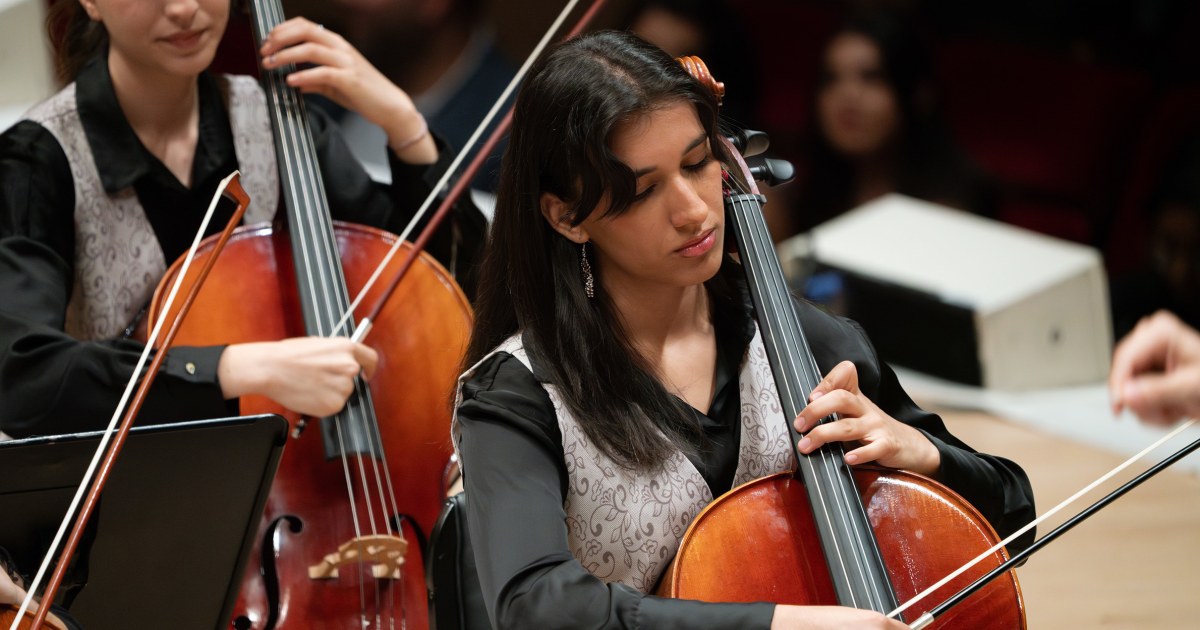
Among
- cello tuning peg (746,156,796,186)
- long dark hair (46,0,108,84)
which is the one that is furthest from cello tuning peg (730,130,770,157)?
long dark hair (46,0,108,84)

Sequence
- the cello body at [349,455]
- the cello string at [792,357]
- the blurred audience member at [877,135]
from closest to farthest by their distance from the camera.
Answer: the cello string at [792,357], the cello body at [349,455], the blurred audience member at [877,135]

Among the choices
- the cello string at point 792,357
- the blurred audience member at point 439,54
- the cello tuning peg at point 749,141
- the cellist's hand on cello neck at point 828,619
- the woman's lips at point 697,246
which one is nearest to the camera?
the cellist's hand on cello neck at point 828,619

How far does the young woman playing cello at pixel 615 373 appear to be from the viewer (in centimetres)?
121

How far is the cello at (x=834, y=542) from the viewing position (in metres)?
1.17

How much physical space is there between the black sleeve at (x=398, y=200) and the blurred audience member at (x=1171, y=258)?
6.19 ft

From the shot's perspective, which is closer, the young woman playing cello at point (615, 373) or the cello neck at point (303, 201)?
the young woman playing cello at point (615, 373)

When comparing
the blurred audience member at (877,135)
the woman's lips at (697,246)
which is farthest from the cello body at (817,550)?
the blurred audience member at (877,135)

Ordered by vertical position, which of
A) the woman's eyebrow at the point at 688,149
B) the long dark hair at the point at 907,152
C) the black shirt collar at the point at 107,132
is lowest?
the long dark hair at the point at 907,152

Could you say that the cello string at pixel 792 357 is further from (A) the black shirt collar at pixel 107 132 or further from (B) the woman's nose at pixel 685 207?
(A) the black shirt collar at pixel 107 132

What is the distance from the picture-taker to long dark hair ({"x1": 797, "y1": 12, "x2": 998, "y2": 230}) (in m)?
3.52

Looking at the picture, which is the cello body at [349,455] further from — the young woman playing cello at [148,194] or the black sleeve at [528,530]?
the black sleeve at [528,530]

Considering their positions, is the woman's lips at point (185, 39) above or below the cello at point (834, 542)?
above

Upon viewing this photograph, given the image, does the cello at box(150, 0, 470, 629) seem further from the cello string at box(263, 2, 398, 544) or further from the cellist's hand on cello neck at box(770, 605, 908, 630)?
the cellist's hand on cello neck at box(770, 605, 908, 630)

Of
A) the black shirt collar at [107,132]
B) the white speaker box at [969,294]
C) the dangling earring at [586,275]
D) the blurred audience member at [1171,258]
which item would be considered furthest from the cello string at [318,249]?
the blurred audience member at [1171,258]
